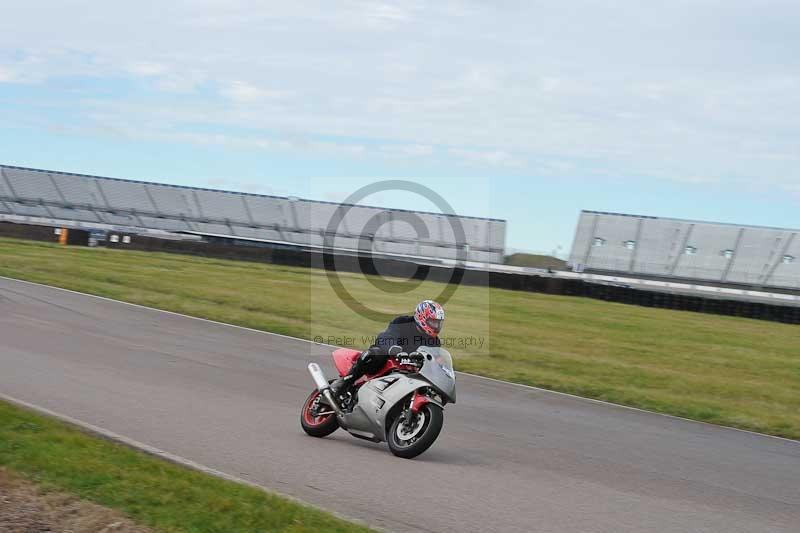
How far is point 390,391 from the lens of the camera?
27.6 feet

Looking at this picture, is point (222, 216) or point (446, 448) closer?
point (446, 448)

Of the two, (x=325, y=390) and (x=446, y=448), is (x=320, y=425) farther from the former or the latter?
(x=446, y=448)

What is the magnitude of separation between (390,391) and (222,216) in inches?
1614

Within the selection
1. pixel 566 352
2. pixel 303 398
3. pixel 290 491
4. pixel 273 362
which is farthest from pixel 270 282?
pixel 290 491

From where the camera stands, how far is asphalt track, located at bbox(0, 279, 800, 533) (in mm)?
6742

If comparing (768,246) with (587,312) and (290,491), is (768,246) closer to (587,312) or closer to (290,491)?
(587,312)

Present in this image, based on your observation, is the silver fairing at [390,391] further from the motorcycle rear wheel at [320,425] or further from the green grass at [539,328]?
the green grass at [539,328]

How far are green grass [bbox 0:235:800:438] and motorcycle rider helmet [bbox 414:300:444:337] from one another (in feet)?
22.1

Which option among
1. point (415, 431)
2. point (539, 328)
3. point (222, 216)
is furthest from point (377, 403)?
point (222, 216)

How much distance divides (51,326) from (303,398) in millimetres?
6893

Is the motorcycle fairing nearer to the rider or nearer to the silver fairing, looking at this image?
the silver fairing

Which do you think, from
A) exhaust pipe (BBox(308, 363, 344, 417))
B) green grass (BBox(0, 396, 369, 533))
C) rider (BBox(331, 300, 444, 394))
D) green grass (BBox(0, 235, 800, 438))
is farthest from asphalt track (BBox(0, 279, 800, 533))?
green grass (BBox(0, 235, 800, 438))

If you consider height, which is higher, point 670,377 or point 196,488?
point 196,488

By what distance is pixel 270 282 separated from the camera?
95.1 feet
